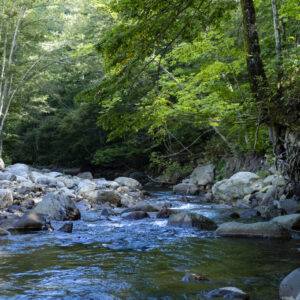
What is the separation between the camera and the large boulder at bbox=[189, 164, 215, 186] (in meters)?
15.2

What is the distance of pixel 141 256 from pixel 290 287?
2.14 m

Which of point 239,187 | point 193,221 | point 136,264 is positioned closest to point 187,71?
point 239,187

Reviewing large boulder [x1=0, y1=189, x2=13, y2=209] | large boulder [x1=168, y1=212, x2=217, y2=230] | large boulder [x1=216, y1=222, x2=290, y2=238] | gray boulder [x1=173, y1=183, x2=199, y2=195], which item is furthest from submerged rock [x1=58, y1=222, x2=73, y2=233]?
gray boulder [x1=173, y1=183, x2=199, y2=195]

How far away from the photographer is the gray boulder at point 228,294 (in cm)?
295

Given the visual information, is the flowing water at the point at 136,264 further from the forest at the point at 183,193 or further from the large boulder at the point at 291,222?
the large boulder at the point at 291,222

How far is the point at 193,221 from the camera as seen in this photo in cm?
662

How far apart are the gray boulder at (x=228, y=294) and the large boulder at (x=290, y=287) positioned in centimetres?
33

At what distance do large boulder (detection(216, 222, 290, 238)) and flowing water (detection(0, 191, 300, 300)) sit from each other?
30cm

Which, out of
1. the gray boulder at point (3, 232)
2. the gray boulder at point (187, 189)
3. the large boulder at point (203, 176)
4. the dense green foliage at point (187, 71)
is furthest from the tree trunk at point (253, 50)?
the large boulder at point (203, 176)

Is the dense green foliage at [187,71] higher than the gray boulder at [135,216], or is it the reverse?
the dense green foliage at [187,71]

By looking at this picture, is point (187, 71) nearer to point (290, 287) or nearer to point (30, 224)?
point (30, 224)

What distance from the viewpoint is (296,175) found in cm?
769

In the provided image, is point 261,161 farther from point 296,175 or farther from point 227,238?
point 227,238

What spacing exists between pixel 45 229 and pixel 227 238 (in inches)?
136
